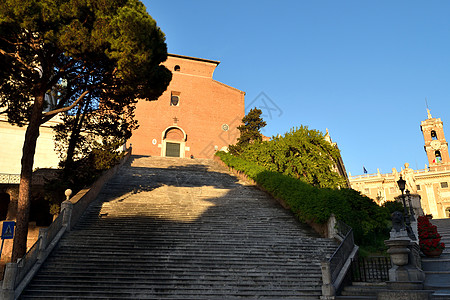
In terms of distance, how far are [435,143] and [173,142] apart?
51.0 metres

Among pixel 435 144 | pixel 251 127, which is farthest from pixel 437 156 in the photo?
pixel 251 127

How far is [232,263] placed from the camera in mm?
10242

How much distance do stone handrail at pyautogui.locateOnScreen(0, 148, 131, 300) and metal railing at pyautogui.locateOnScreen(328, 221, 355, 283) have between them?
8.06m

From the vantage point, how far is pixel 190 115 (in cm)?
3509

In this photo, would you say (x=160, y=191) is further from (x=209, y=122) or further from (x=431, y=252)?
(x=209, y=122)

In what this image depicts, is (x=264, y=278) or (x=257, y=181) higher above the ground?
(x=257, y=181)

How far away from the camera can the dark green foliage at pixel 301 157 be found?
74.4 ft

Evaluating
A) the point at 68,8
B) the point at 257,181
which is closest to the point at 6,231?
the point at 68,8

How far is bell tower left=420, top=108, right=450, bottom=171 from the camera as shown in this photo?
57.8 metres

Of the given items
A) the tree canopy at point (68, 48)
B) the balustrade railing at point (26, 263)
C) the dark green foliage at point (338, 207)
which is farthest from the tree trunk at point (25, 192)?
the dark green foliage at point (338, 207)

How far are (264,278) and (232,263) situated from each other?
116 cm

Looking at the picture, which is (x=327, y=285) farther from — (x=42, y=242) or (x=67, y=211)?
(x=67, y=211)

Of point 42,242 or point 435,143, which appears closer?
point 42,242

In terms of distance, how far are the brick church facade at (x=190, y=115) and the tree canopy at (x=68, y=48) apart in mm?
20039
